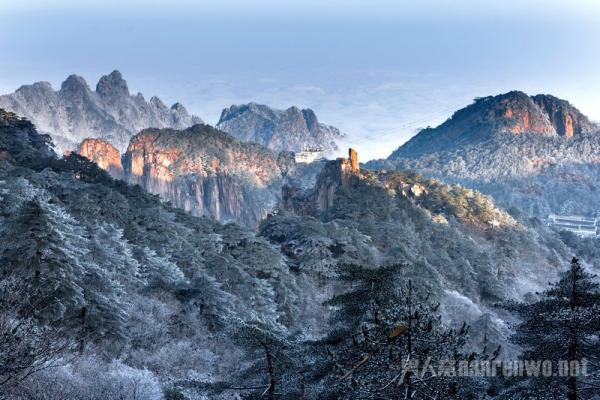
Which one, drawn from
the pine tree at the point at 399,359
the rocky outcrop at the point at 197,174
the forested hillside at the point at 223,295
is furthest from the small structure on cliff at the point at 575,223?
the pine tree at the point at 399,359

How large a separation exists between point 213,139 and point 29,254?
16517cm

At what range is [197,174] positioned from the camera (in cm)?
17212

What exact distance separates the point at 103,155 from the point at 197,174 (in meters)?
33.0

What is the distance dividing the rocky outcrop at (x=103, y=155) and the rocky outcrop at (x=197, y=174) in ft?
10.9

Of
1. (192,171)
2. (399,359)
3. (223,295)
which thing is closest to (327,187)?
(223,295)

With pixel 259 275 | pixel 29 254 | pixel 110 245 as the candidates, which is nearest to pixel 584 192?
pixel 259 275

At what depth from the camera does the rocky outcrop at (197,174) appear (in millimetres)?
168375

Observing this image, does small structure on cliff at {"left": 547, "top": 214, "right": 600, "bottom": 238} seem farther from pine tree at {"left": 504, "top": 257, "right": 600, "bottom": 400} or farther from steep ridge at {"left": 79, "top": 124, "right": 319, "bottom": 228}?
pine tree at {"left": 504, "top": 257, "right": 600, "bottom": 400}

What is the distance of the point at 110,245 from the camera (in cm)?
3519

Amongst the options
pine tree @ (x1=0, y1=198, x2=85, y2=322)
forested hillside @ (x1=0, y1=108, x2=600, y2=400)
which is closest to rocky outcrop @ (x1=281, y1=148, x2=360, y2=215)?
forested hillside @ (x1=0, y1=108, x2=600, y2=400)

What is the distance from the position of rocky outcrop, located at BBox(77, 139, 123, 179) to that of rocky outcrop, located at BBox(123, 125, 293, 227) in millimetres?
3329

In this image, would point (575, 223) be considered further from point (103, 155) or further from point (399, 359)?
point (399, 359)

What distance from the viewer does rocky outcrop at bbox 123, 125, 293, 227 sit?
168375 millimetres

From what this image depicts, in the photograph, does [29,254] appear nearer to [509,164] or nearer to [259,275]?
[259,275]
